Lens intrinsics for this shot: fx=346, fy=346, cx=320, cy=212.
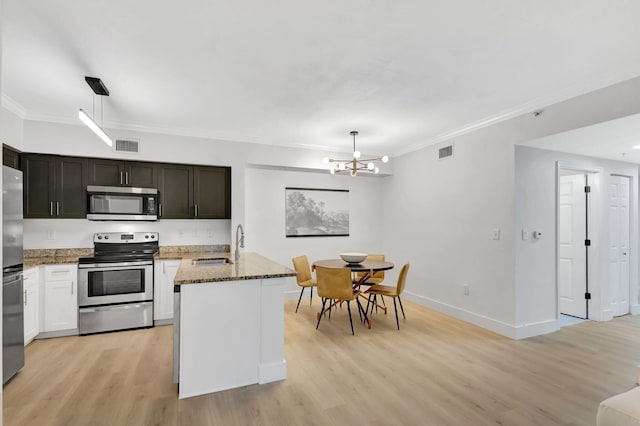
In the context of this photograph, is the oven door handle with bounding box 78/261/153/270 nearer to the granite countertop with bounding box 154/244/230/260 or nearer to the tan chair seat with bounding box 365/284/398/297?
the granite countertop with bounding box 154/244/230/260

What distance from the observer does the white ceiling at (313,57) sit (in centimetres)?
224

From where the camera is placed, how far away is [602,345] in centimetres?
383

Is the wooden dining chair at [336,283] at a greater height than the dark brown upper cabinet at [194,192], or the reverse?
the dark brown upper cabinet at [194,192]

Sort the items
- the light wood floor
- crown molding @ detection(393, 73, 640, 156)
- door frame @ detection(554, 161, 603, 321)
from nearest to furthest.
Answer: the light wood floor
crown molding @ detection(393, 73, 640, 156)
door frame @ detection(554, 161, 603, 321)

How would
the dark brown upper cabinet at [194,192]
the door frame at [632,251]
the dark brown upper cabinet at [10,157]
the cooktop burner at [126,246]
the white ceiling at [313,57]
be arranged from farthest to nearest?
the door frame at [632,251] < the dark brown upper cabinet at [194,192] < the cooktop burner at [126,246] < the dark brown upper cabinet at [10,157] < the white ceiling at [313,57]

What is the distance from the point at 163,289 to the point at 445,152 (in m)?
4.31

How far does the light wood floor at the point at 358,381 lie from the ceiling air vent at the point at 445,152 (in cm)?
239

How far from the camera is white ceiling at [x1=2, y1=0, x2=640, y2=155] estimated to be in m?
2.24

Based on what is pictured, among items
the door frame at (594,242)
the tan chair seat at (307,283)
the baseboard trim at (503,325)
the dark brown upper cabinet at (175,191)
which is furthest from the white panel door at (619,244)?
the dark brown upper cabinet at (175,191)

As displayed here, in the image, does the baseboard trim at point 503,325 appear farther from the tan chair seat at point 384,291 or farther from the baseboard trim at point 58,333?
the baseboard trim at point 58,333

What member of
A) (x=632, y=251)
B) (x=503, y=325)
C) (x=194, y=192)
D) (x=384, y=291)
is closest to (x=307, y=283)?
(x=384, y=291)

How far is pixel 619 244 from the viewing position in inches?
195

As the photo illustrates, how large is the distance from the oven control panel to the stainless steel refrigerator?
142 cm

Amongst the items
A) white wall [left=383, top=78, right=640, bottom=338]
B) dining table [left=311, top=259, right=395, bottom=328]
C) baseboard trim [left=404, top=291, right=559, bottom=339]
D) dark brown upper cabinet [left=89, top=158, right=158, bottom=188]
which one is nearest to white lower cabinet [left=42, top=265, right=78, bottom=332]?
dark brown upper cabinet [left=89, top=158, right=158, bottom=188]
